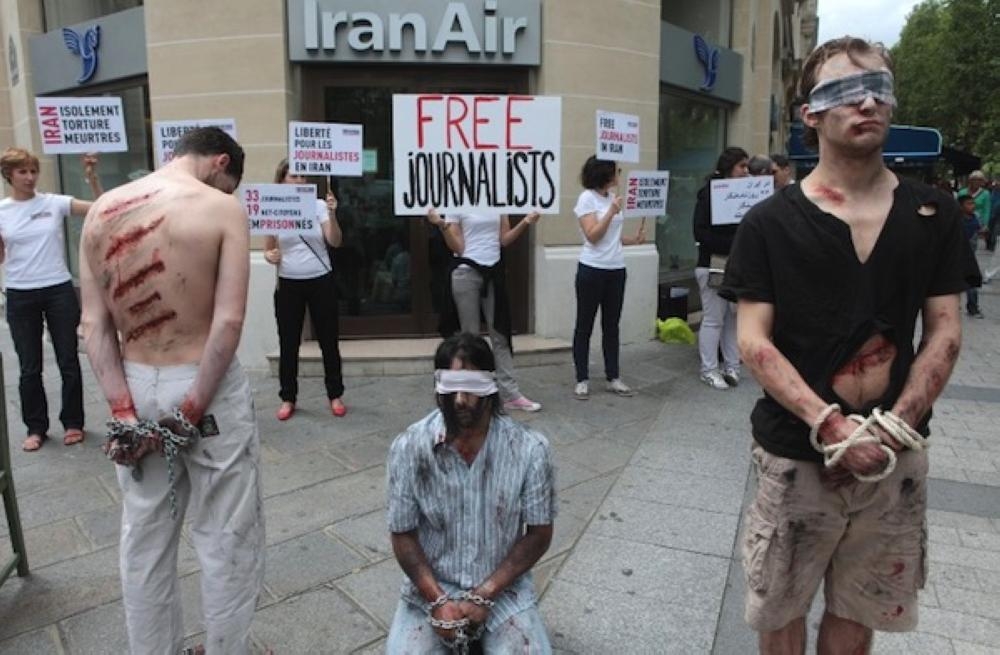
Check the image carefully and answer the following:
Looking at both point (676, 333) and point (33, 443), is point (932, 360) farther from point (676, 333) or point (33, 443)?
point (676, 333)

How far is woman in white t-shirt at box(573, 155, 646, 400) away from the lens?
577 centimetres

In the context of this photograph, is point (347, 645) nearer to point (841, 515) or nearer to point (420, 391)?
point (841, 515)

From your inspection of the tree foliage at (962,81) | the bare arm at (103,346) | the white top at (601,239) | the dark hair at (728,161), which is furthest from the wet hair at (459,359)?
the tree foliage at (962,81)

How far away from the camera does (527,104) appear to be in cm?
512

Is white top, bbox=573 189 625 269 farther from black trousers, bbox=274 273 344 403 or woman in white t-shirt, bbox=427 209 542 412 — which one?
black trousers, bbox=274 273 344 403

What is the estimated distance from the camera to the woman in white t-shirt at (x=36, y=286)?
477cm

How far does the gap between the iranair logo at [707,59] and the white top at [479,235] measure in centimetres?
517

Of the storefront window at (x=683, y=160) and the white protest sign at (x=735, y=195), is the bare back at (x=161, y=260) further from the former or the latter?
the storefront window at (x=683, y=160)

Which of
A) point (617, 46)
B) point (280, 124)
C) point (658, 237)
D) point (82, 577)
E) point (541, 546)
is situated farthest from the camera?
point (658, 237)

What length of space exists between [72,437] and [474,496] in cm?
388

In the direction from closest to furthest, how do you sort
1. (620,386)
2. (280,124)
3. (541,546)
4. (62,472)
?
(541,546) → (62,472) → (620,386) → (280,124)

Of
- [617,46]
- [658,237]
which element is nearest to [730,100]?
[658,237]

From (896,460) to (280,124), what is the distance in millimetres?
6042

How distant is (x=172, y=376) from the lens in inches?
95.0
